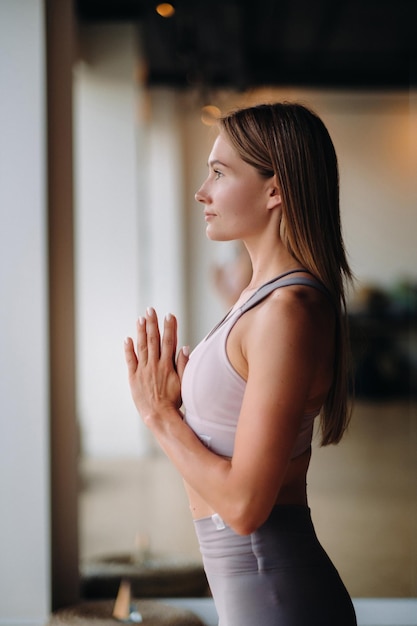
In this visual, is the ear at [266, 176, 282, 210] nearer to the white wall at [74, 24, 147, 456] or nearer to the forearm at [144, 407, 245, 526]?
the forearm at [144, 407, 245, 526]

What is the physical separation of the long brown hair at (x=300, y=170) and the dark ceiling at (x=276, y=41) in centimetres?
412

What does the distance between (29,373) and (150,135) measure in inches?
243

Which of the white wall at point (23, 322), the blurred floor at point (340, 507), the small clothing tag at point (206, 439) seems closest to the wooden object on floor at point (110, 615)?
the white wall at point (23, 322)

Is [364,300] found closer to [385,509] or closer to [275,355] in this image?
[385,509]

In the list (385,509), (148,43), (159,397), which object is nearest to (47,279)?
(159,397)

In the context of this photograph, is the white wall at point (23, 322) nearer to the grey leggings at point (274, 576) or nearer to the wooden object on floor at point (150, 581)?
the wooden object on floor at point (150, 581)

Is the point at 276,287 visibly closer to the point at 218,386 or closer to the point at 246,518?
the point at 218,386

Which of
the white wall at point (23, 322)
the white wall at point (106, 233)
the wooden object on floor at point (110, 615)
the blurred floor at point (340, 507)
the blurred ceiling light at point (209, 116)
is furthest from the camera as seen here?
the white wall at point (106, 233)

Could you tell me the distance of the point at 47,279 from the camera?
2.51 metres

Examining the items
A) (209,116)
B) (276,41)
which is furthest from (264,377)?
(276,41)

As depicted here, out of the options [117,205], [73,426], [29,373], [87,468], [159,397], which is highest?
[117,205]

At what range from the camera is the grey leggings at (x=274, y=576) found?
1.08 metres

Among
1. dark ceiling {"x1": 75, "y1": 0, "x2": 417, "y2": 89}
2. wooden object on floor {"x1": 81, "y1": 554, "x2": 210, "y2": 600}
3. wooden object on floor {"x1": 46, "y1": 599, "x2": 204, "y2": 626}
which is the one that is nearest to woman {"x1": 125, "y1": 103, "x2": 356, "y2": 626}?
wooden object on floor {"x1": 46, "y1": 599, "x2": 204, "y2": 626}

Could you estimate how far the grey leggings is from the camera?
1.08 metres
